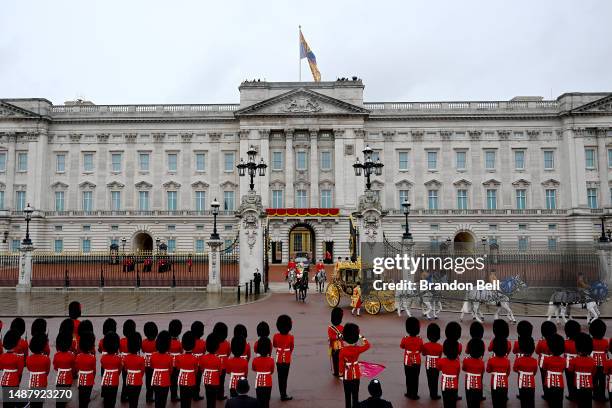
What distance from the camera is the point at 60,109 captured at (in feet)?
171

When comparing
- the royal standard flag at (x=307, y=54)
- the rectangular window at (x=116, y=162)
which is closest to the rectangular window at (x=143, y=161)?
the rectangular window at (x=116, y=162)

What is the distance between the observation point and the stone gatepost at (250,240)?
24.0 metres

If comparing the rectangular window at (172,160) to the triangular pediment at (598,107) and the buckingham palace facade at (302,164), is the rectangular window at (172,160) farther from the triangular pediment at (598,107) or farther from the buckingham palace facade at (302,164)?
the triangular pediment at (598,107)

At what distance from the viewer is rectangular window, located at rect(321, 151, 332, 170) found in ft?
166

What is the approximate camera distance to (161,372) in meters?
7.44

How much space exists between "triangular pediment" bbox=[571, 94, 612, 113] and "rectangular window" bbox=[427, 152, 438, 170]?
14.9m

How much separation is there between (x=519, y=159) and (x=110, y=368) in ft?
169

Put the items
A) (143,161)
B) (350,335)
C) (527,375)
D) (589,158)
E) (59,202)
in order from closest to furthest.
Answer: (527,375) < (350,335) < (589,158) < (59,202) < (143,161)

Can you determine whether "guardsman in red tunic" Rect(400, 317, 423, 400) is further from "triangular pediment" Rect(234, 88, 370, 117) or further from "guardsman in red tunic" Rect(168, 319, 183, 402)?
"triangular pediment" Rect(234, 88, 370, 117)

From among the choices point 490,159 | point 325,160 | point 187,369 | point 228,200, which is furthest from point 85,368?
point 490,159

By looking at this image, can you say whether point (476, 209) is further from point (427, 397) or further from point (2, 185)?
point (2, 185)

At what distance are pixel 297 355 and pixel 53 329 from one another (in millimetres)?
8369

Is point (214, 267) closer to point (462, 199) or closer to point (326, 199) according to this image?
point (326, 199)

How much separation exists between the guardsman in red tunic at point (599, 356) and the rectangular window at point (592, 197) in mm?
48044
